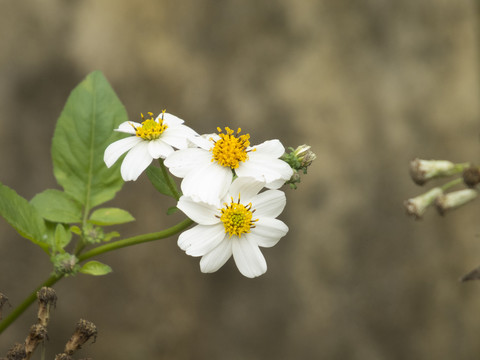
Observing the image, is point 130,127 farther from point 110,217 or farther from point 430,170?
point 430,170

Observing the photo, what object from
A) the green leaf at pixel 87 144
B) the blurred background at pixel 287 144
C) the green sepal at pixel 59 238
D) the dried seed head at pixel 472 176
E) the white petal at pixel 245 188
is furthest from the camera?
the blurred background at pixel 287 144

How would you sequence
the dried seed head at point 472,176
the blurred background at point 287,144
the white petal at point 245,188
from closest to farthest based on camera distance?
the dried seed head at point 472,176 < the white petal at point 245,188 < the blurred background at point 287,144

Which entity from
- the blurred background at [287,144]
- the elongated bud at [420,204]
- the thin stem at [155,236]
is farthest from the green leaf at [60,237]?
the blurred background at [287,144]

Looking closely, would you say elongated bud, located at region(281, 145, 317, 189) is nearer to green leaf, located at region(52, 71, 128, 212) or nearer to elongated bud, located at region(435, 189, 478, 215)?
elongated bud, located at region(435, 189, 478, 215)

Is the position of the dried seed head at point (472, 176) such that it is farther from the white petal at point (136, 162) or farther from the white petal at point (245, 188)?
the white petal at point (136, 162)

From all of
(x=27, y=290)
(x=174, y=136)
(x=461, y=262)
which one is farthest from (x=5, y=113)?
(x=461, y=262)

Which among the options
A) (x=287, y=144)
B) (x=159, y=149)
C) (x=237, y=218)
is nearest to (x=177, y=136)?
(x=159, y=149)

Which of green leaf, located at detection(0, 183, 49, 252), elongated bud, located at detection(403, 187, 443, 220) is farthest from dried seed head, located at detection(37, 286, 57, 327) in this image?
elongated bud, located at detection(403, 187, 443, 220)
